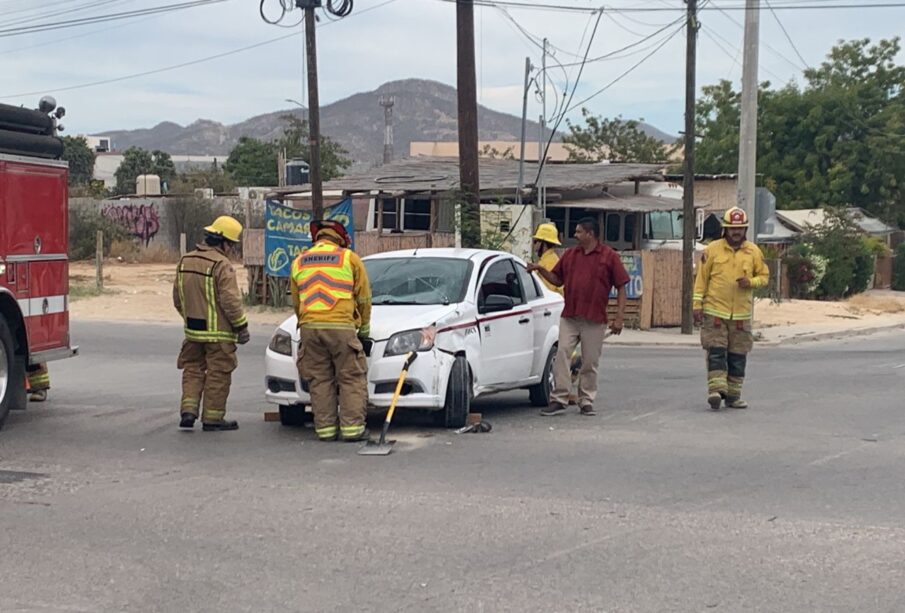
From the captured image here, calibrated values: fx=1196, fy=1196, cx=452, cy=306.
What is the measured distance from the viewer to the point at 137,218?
51156mm

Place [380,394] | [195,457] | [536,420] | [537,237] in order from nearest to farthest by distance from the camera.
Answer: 1. [195,457]
2. [380,394]
3. [536,420]
4. [537,237]

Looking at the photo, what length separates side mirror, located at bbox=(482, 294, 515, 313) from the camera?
35.7 ft

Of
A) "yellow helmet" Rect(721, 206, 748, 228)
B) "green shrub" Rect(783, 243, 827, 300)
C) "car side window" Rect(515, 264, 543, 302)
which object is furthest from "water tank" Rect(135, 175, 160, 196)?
"yellow helmet" Rect(721, 206, 748, 228)

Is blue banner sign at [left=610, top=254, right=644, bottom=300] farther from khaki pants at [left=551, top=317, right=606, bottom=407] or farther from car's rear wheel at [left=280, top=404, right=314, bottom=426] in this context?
car's rear wheel at [left=280, top=404, right=314, bottom=426]

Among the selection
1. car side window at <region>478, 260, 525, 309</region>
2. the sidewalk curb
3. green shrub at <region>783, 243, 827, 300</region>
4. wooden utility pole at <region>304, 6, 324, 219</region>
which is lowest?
the sidewalk curb

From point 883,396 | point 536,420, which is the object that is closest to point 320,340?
point 536,420

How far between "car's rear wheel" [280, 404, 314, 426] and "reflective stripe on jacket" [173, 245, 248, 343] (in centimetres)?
81

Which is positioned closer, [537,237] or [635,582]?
[635,582]

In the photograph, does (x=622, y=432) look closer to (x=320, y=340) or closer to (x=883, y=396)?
(x=320, y=340)

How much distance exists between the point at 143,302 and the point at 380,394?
20.7 meters

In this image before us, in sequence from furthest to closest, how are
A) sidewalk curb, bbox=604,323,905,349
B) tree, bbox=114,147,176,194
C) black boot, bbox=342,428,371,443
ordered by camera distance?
tree, bbox=114,147,176,194
sidewalk curb, bbox=604,323,905,349
black boot, bbox=342,428,371,443

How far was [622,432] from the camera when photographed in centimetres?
1031

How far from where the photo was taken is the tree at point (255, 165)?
8038 cm

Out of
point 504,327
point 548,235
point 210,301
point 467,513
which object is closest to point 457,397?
point 504,327
